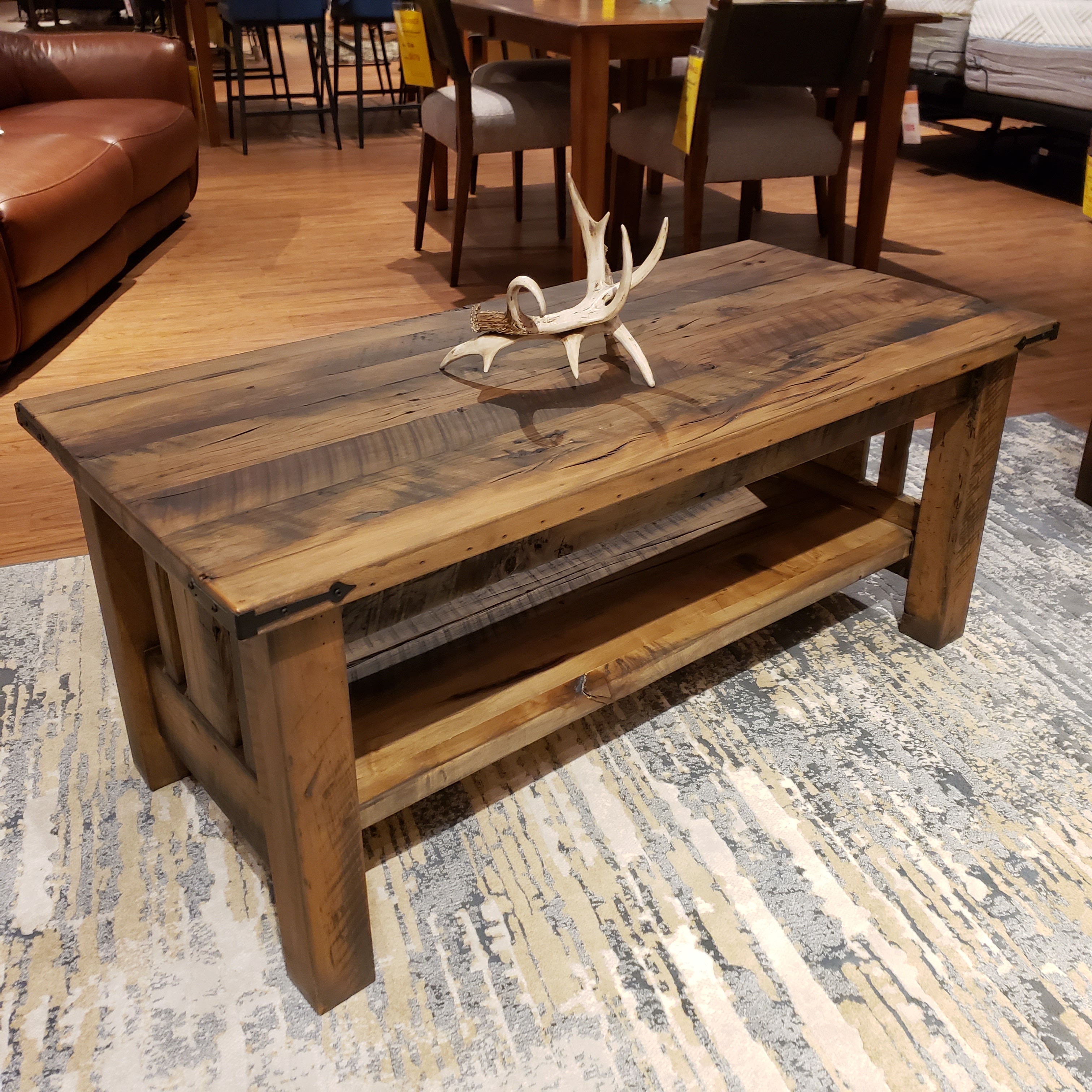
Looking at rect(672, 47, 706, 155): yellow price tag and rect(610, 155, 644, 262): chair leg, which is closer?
rect(672, 47, 706, 155): yellow price tag

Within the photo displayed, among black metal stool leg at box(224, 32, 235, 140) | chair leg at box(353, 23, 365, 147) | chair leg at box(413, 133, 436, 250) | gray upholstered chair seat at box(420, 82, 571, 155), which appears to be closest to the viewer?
gray upholstered chair seat at box(420, 82, 571, 155)

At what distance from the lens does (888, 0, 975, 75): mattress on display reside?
4.58 metres

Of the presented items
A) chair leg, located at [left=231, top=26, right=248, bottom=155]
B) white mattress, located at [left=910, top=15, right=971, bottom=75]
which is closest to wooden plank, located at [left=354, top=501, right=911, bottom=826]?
white mattress, located at [left=910, top=15, right=971, bottom=75]

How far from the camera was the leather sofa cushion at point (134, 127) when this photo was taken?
3072 mm

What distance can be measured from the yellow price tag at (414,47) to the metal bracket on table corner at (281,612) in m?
2.65

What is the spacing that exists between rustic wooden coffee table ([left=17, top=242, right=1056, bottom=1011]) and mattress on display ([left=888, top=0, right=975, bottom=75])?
370cm

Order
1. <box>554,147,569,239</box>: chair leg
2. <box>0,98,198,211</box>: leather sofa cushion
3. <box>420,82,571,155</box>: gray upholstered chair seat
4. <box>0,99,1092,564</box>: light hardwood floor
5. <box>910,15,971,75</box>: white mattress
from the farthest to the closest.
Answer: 1. <box>910,15,971,75</box>: white mattress
2. <box>554,147,569,239</box>: chair leg
3. <box>0,98,198,211</box>: leather sofa cushion
4. <box>420,82,571,155</box>: gray upholstered chair seat
5. <box>0,99,1092,564</box>: light hardwood floor

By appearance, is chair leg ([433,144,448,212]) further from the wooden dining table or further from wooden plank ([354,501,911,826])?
wooden plank ([354,501,911,826])

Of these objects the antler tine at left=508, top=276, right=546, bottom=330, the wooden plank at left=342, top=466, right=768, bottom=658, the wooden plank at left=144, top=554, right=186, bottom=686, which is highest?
the antler tine at left=508, top=276, right=546, bottom=330

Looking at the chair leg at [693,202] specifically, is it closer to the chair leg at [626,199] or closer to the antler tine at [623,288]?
the chair leg at [626,199]

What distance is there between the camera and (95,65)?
3561 millimetres

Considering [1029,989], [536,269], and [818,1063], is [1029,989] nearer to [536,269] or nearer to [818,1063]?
[818,1063]

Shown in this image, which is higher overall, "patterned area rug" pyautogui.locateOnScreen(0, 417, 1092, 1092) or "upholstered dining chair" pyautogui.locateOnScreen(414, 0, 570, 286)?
"upholstered dining chair" pyautogui.locateOnScreen(414, 0, 570, 286)

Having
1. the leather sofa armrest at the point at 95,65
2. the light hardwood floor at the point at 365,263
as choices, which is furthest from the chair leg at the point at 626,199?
the leather sofa armrest at the point at 95,65
